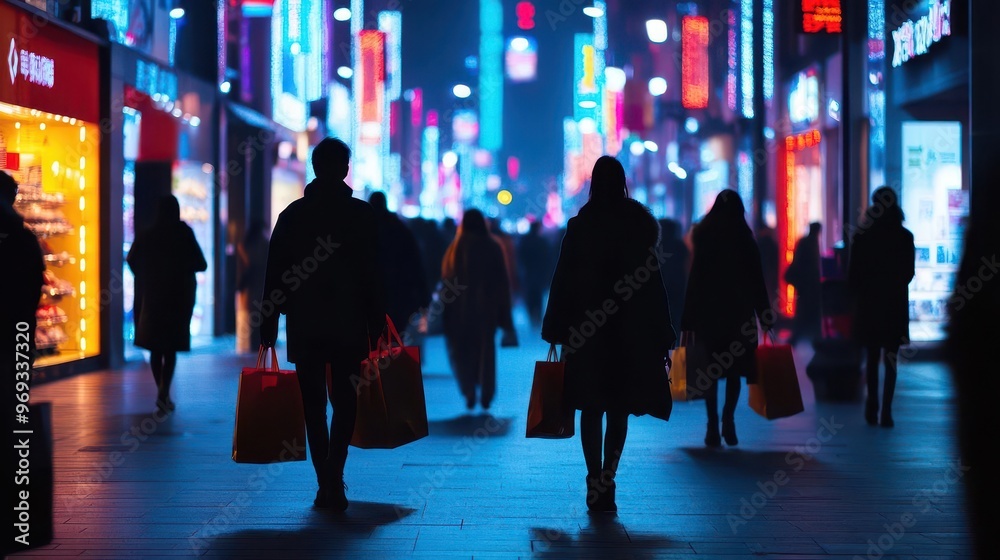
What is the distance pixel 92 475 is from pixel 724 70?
24762 millimetres

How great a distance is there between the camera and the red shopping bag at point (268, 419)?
6.67 meters

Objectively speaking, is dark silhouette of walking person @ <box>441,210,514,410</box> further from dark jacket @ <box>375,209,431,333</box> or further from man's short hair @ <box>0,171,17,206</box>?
man's short hair @ <box>0,171,17,206</box>

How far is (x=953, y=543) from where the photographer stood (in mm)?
6047

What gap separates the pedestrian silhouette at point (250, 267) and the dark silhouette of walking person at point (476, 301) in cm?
531

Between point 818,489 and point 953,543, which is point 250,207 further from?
point 953,543

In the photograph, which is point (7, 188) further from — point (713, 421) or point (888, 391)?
point (888, 391)

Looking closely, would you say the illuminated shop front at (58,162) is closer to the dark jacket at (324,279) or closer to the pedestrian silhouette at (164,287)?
the pedestrian silhouette at (164,287)

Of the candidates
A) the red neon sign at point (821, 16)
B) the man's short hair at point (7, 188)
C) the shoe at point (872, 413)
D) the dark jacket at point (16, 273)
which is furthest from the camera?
the red neon sign at point (821, 16)

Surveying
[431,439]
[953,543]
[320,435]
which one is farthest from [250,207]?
[953,543]

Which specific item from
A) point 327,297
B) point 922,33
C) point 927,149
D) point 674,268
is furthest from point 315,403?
point 927,149

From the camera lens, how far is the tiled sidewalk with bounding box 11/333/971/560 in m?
5.97

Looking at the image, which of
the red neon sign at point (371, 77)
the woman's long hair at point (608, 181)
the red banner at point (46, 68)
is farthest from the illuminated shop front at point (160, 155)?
the red neon sign at point (371, 77)

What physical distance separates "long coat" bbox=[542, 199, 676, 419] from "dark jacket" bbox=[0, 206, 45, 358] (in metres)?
2.78

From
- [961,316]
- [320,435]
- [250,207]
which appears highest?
[250,207]
